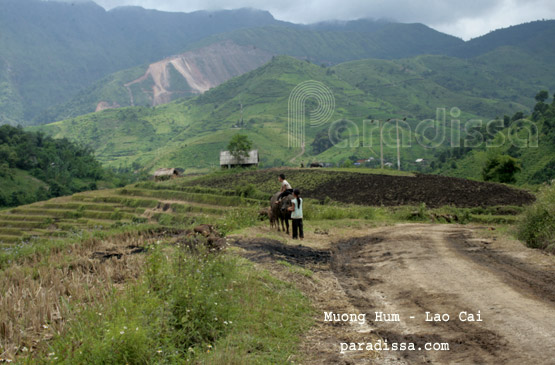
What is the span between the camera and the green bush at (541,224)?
460 inches

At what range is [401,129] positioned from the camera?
142125 mm

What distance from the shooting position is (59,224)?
164ft

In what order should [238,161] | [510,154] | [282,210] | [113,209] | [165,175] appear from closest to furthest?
[282,210]
[113,209]
[510,154]
[165,175]
[238,161]

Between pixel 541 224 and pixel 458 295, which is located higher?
pixel 541 224

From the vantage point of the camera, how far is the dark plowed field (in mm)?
38688

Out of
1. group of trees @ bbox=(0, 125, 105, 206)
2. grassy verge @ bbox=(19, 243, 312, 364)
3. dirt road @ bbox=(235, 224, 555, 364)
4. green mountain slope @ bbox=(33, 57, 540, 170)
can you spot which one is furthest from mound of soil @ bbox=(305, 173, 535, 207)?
green mountain slope @ bbox=(33, 57, 540, 170)

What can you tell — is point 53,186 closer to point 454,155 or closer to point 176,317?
point 454,155

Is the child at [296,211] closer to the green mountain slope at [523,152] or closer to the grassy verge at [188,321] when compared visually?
the grassy verge at [188,321]

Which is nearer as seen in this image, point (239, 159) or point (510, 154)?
point (510, 154)

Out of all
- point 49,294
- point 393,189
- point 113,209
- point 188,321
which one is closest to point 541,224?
point 188,321

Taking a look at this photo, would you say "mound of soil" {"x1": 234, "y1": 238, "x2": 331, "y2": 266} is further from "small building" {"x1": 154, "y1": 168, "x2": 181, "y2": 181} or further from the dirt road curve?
"small building" {"x1": 154, "y1": 168, "x2": 181, "y2": 181}

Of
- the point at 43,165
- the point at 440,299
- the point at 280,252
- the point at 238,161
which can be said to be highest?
the point at 238,161

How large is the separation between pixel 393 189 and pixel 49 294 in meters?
40.4

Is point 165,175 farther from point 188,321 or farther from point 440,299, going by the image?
point 188,321
